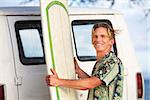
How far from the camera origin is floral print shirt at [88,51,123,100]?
4848mm

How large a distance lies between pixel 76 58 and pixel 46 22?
2.64ft

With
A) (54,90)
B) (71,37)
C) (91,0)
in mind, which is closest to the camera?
(54,90)

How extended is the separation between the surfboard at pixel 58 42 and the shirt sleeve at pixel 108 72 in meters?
0.43

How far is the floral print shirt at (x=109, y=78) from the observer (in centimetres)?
485

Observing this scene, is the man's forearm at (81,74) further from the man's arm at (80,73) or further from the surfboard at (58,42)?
the surfboard at (58,42)

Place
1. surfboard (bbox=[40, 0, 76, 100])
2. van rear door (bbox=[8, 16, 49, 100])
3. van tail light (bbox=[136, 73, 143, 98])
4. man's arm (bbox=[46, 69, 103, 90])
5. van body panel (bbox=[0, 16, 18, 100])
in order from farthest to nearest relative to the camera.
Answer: van tail light (bbox=[136, 73, 143, 98])
van rear door (bbox=[8, 16, 49, 100])
van body panel (bbox=[0, 16, 18, 100])
surfboard (bbox=[40, 0, 76, 100])
man's arm (bbox=[46, 69, 103, 90])

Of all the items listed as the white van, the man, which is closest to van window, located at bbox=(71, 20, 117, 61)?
the white van

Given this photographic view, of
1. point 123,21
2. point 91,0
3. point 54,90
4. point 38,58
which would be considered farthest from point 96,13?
point 91,0

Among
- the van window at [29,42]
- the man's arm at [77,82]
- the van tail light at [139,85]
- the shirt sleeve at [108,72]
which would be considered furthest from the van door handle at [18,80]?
the van tail light at [139,85]

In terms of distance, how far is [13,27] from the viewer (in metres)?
5.52

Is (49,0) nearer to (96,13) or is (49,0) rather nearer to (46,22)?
(46,22)

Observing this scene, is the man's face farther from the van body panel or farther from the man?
the van body panel

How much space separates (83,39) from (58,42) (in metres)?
0.80

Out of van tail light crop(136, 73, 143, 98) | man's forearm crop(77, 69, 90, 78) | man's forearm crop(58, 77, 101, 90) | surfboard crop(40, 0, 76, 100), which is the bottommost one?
van tail light crop(136, 73, 143, 98)
